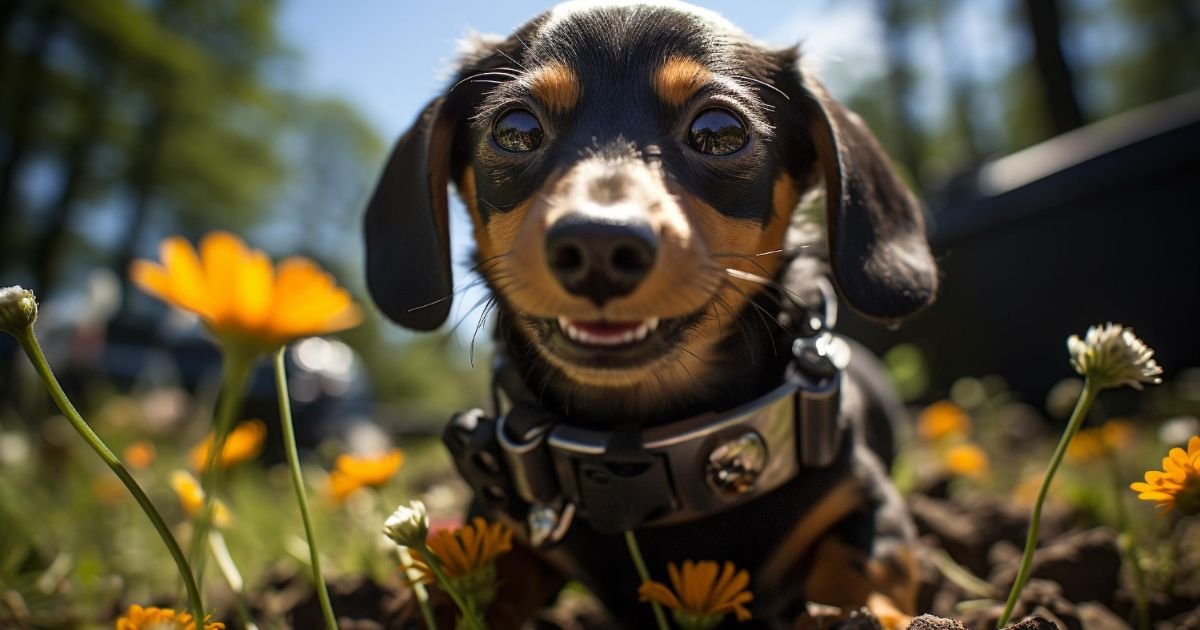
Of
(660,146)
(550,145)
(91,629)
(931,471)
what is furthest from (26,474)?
(931,471)

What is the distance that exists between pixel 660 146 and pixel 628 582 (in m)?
0.80

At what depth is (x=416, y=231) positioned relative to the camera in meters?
1.66

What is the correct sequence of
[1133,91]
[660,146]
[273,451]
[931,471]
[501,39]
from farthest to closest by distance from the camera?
1. [1133,91]
2. [273,451]
3. [931,471]
4. [501,39]
5. [660,146]

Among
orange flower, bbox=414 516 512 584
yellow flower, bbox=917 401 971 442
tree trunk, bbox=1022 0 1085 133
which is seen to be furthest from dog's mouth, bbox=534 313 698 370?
tree trunk, bbox=1022 0 1085 133

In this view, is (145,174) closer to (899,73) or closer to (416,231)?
(899,73)

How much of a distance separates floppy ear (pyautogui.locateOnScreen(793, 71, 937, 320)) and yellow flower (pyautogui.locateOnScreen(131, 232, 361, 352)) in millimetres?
1043

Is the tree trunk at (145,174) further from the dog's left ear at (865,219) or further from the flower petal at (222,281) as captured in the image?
the flower petal at (222,281)

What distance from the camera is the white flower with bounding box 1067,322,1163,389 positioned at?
1.05 meters

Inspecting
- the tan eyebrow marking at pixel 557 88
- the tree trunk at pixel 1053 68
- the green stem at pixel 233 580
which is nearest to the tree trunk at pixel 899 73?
the tree trunk at pixel 1053 68

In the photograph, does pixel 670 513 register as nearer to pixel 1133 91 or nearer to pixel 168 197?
pixel 168 197

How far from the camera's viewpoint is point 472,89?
5.66 feet

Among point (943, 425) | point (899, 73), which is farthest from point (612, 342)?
point (899, 73)

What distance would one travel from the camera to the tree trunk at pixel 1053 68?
6625 millimetres

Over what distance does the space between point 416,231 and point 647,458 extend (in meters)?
0.68
